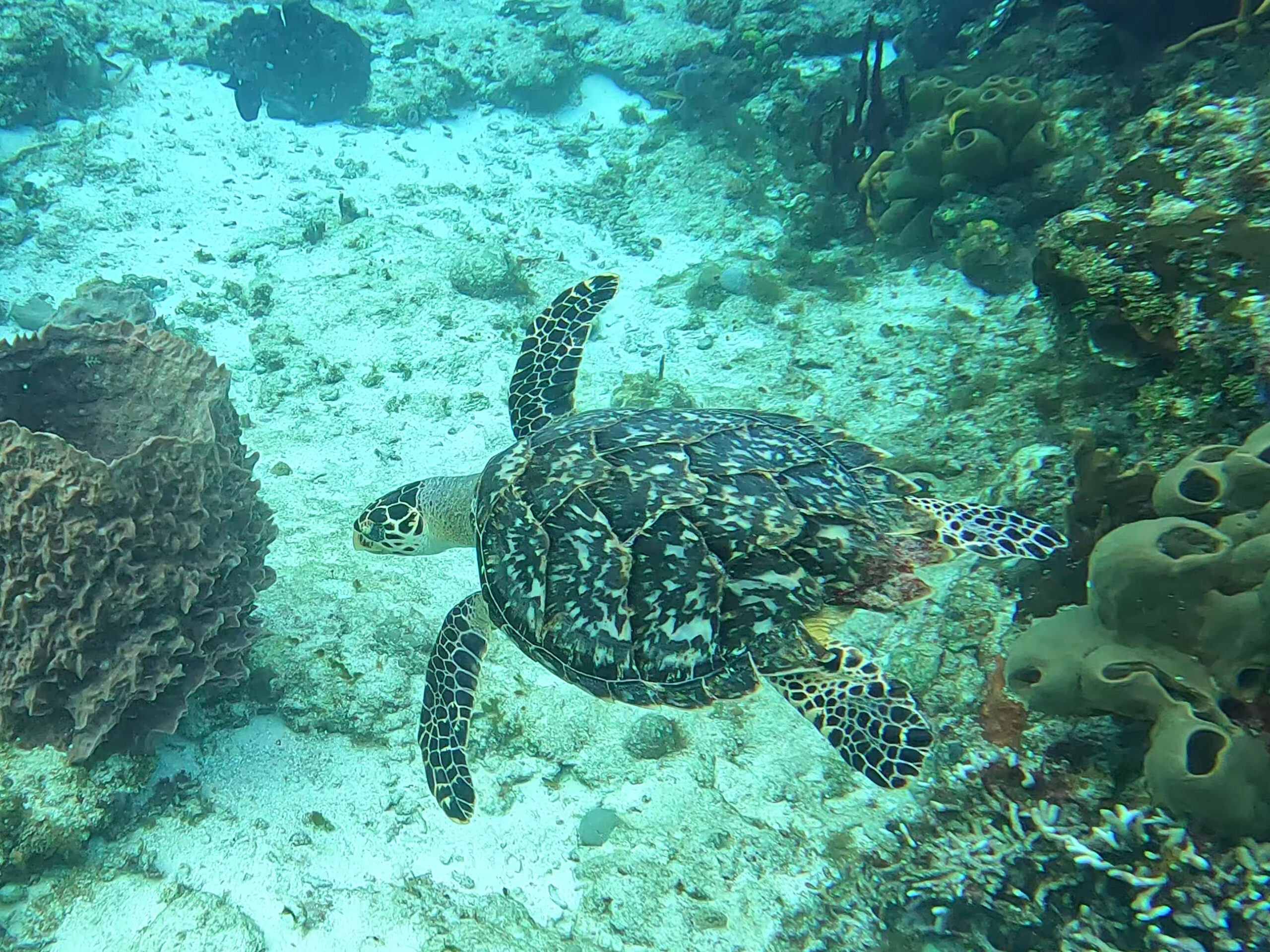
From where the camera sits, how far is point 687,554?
2.54m

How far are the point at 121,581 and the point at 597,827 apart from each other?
90.7 inches

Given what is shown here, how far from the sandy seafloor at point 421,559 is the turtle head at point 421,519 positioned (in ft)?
1.55

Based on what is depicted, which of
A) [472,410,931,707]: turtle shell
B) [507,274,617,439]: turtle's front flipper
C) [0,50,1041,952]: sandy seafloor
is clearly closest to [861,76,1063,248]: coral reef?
[0,50,1041,952]: sandy seafloor

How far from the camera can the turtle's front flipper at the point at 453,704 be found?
2.85 m

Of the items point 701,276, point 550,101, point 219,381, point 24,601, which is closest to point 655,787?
point 24,601

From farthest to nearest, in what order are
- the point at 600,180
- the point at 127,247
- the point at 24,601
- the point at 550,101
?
1. the point at 550,101
2. the point at 600,180
3. the point at 127,247
4. the point at 24,601

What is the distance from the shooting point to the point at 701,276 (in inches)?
239

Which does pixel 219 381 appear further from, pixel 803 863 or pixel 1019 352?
pixel 1019 352

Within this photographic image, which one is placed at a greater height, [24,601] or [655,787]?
[24,601]

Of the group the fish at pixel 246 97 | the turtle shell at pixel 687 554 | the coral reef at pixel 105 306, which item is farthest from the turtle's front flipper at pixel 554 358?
the fish at pixel 246 97

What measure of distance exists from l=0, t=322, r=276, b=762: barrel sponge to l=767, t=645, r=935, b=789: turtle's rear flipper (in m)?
2.50

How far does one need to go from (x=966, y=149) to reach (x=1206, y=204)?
8.77 ft

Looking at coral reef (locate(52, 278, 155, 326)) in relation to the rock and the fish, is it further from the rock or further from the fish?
the fish

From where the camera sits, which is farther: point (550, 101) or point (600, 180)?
point (550, 101)
